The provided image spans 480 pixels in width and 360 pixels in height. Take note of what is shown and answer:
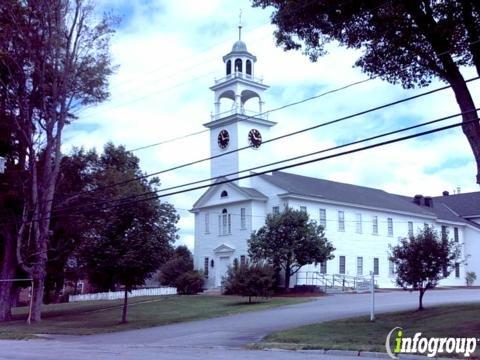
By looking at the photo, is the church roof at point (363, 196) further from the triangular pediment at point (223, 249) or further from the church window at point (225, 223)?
the triangular pediment at point (223, 249)

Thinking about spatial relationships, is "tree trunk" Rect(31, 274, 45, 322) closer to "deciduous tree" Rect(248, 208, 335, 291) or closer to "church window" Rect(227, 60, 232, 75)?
"deciduous tree" Rect(248, 208, 335, 291)

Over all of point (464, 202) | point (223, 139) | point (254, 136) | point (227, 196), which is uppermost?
point (254, 136)

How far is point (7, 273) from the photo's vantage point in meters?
33.3

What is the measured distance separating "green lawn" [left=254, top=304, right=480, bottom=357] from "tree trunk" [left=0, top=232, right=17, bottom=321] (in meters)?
20.0

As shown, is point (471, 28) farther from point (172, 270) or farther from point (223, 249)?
point (172, 270)

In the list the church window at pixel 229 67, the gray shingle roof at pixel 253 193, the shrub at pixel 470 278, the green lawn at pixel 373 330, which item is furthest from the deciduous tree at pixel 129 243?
the shrub at pixel 470 278

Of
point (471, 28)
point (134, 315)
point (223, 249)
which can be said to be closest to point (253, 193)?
point (223, 249)

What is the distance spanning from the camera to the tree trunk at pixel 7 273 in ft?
108

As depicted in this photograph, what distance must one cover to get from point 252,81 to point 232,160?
6.94 metres

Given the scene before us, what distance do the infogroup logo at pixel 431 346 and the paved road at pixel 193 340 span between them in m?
1.93

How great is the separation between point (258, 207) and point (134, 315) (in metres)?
19.5

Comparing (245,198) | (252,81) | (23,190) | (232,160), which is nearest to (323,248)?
(245,198)

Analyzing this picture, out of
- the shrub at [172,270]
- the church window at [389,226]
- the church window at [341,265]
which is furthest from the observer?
the church window at [389,226]

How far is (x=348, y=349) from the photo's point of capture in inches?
583
